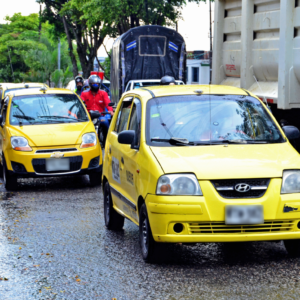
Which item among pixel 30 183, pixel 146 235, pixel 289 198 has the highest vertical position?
pixel 289 198

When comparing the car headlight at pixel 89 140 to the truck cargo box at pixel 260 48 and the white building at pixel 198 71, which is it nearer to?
the truck cargo box at pixel 260 48

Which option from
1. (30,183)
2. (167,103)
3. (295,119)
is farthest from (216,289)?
(30,183)

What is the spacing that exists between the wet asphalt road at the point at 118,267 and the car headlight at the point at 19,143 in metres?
2.51

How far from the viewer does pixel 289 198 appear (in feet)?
18.1

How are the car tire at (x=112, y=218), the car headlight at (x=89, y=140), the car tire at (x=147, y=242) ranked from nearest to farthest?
the car tire at (x=147, y=242)
the car tire at (x=112, y=218)
the car headlight at (x=89, y=140)

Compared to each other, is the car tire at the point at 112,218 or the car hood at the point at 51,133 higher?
the car hood at the point at 51,133

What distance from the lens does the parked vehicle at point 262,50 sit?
972 cm

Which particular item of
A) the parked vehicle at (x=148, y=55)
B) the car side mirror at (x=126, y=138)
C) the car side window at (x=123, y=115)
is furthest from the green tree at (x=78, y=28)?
the car side mirror at (x=126, y=138)

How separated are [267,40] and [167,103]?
471 cm

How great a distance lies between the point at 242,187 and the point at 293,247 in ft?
Answer: 3.17

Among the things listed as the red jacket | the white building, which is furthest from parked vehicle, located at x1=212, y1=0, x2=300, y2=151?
the white building

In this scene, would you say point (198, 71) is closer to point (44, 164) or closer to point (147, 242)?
point (44, 164)

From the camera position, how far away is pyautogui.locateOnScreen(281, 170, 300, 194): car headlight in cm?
557

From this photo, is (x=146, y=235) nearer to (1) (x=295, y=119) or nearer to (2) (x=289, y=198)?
(2) (x=289, y=198)
